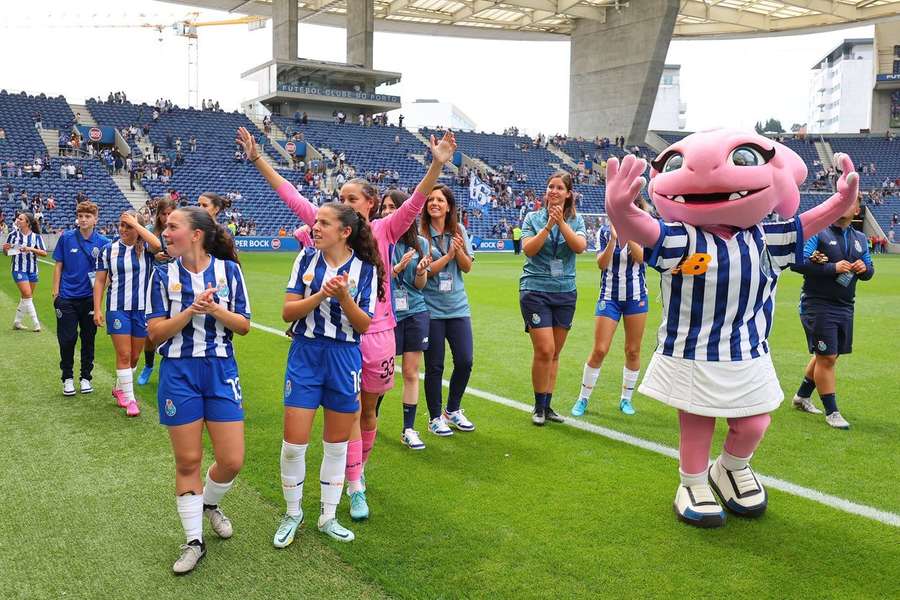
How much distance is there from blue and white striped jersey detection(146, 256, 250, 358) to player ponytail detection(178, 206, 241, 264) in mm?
111

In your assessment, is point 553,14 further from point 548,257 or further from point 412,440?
point 412,440

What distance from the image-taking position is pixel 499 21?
1897 inches

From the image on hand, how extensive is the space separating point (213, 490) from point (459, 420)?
2565mm

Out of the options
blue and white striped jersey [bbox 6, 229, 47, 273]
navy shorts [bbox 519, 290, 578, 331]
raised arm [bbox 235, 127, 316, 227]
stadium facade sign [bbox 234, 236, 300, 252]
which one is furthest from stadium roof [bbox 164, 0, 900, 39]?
raised arm [bbox 235, 127, 316, 227]

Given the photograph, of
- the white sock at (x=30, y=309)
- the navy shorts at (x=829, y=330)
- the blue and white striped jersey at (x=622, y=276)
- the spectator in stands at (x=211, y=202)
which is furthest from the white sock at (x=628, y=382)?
the white sock at (x=30, y=309)

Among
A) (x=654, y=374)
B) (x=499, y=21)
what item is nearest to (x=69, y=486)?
(x=654, y=374)

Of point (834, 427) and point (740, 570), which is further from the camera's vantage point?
point (834, 427)

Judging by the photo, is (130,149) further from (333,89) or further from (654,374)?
(654,374)

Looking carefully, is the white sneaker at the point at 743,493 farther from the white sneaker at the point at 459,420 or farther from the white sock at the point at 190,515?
the white sock at the point at 190,515

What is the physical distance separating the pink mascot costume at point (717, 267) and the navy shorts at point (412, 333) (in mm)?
1835

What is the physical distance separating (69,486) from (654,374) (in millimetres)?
3756

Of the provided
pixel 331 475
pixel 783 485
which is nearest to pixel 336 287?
pixel 331 475

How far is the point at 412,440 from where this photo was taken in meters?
5.49

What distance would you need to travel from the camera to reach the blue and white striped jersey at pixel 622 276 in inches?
252
